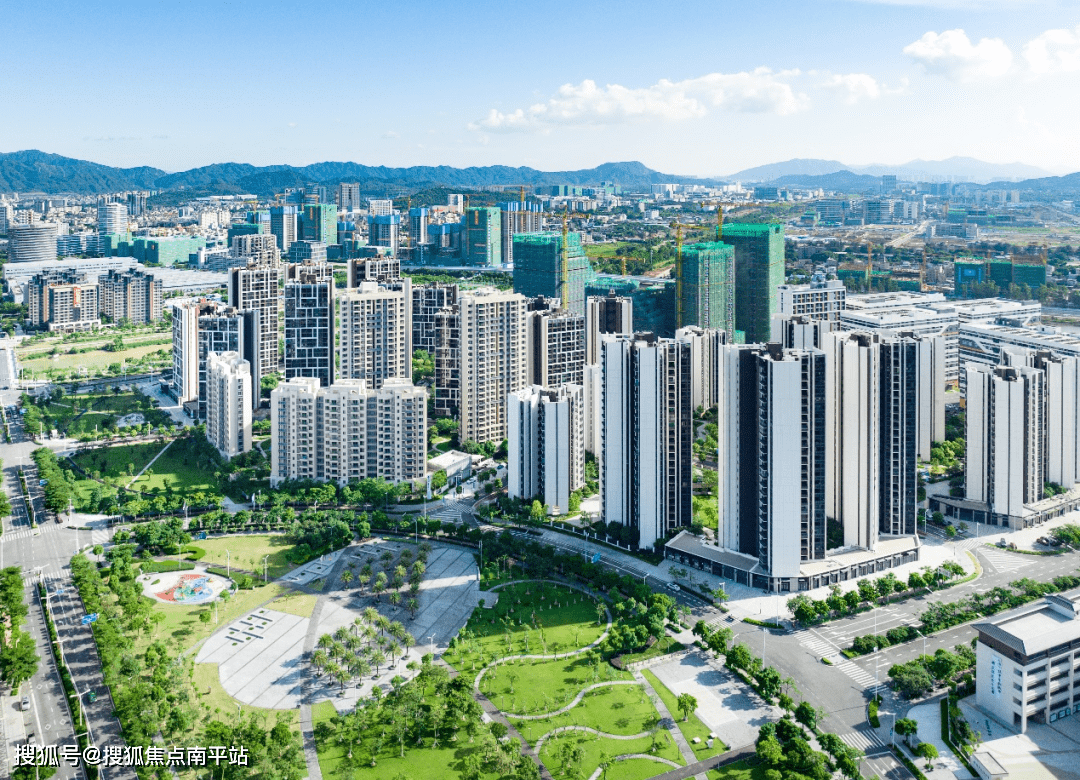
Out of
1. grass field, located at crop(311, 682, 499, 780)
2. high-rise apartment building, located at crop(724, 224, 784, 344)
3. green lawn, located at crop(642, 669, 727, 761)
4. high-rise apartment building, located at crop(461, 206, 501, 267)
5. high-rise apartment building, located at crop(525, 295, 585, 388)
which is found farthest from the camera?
high-rise apartment building, located at crop(461, 206, 501, 267)

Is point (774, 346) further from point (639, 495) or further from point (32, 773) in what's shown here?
point (32, 773)

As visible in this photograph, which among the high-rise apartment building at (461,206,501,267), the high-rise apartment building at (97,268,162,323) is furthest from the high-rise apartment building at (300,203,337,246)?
the high-rise apartment building at (97,268,162,323)

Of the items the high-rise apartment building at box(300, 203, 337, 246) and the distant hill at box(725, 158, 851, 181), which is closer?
the high-rise apartment building at box(300, 203, 337, 246)

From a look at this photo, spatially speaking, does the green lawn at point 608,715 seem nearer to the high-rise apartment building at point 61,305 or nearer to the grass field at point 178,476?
the grass field at point 178,476

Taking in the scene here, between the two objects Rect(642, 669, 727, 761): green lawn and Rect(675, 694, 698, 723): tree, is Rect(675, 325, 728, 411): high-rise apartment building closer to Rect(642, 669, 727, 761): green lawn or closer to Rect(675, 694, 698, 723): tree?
Rect(642, 669, 727, 761): green lawn

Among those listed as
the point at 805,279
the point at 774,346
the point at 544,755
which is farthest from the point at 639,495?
the point at 805,279
